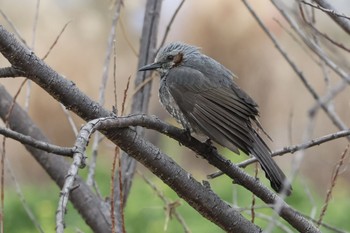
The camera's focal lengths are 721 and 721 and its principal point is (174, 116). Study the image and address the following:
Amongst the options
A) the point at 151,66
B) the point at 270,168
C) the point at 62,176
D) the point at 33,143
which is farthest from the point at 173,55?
the point at 33,143

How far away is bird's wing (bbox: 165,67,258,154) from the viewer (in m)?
2.94

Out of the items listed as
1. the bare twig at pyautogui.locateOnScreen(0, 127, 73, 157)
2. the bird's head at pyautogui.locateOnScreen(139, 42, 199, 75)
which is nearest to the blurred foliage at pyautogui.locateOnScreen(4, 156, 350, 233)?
the bird's head at pyautogui.locateOnScreen(139, 42, 199, 75)

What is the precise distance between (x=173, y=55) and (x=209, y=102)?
0.46 m

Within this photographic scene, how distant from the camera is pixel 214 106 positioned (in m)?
3.23

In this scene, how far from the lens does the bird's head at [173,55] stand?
11.7ft

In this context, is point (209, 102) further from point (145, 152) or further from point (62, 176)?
point (145, 152)

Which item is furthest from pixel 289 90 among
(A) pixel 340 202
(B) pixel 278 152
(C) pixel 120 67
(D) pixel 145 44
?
(B) pixel 278 152

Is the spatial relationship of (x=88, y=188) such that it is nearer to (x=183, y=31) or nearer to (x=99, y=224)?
(x=99, y=224)

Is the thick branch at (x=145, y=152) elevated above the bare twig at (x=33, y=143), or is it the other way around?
the thick branch at (x=145, y=152)

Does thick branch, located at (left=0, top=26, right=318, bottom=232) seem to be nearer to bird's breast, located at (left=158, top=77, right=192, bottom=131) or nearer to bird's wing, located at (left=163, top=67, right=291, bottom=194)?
bird's wing, located at (left=163, top=67, right=291, bottom=194)

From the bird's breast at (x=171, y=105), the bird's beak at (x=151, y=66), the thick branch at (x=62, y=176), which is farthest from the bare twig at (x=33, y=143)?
the bird's beak at (x=151, y=66)

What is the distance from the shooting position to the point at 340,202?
7.38 m

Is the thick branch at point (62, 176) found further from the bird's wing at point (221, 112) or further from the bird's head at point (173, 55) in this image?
the bird's head at point (173, 55)

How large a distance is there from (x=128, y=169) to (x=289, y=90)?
975 centimetres
